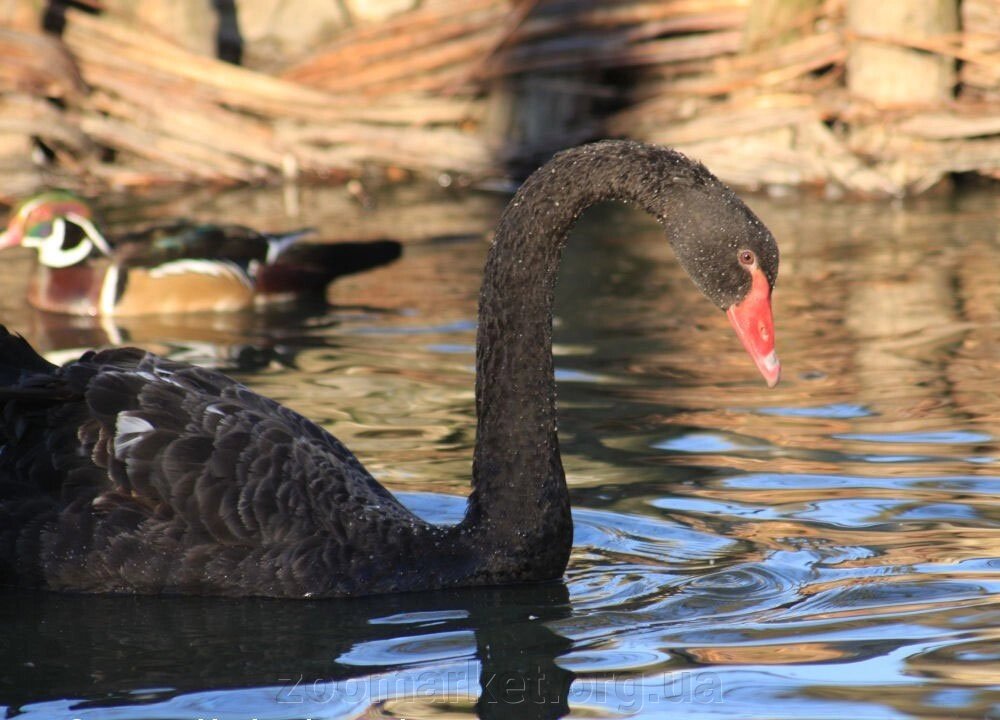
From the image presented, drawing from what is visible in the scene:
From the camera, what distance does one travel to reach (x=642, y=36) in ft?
37.8

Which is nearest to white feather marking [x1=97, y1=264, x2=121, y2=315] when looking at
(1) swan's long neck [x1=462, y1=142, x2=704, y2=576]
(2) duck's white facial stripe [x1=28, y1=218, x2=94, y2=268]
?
(2) duck's white facial stripe [x1=28, y1=218, x2=94, y2=268]

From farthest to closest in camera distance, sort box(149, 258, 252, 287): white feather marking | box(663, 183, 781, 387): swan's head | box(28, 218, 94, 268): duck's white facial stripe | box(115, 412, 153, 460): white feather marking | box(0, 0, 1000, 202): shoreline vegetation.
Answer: box(0, 0, 1000, 202): shoreline vegetation < box(28, 218, 94, 268): duck's white facial stripe < box(149, 258, 252, 287): white feather marking < box(115, 412, 153, 460): white feather marking < box(663, 183, 781, 387): swan's head

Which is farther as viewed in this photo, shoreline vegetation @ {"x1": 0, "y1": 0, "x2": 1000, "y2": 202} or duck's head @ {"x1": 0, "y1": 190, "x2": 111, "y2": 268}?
shoreline vegetation @ {"x1": 0, "y1": 0, "x2": 1000, "y2": 202}

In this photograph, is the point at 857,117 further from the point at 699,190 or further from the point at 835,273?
the point at 699,190

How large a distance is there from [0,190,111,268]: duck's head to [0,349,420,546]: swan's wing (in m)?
4.26

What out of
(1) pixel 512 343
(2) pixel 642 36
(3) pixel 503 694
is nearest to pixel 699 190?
(1) pixel 512 343

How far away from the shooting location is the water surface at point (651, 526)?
3.58 meters

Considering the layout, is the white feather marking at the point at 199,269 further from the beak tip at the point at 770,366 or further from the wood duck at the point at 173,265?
the beak tip at the point at 770,366

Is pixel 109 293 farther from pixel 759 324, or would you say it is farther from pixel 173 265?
pixel 759 324

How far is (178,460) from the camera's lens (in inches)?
167

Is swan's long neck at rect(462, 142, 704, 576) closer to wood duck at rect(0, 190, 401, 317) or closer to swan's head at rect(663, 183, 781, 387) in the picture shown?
swan's head at rect(663, 183, 781, 387)

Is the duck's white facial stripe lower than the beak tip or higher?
higher

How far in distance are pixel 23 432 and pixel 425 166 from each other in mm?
7692

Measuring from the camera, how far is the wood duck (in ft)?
27.8
